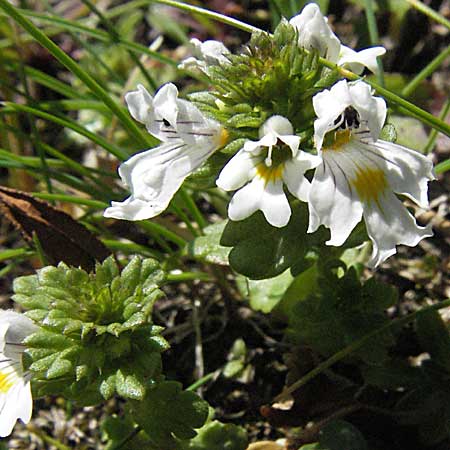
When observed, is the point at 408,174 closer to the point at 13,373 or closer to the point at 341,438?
the point at 341,438

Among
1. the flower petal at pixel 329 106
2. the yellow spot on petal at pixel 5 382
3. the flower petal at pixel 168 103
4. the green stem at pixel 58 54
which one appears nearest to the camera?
the flower petal at pixel 329 106

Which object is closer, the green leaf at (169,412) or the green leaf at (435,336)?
the green leaf at (169,412)

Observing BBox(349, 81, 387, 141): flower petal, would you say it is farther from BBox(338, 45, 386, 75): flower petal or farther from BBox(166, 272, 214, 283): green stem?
BBox(166, 272, 214, 283): green stem

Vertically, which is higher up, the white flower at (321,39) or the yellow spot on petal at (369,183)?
the white flower at (321,39)

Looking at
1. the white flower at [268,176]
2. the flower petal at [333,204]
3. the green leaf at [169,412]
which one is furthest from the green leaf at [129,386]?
the flower petal at [333,204]

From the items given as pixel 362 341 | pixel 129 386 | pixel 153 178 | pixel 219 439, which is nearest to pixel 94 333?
pixel 129 386

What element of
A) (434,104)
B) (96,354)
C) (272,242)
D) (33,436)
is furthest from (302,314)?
(434,104)

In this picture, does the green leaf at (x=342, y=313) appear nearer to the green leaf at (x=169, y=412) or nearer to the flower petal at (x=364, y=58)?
the green leaf at (x=169, y=412)
